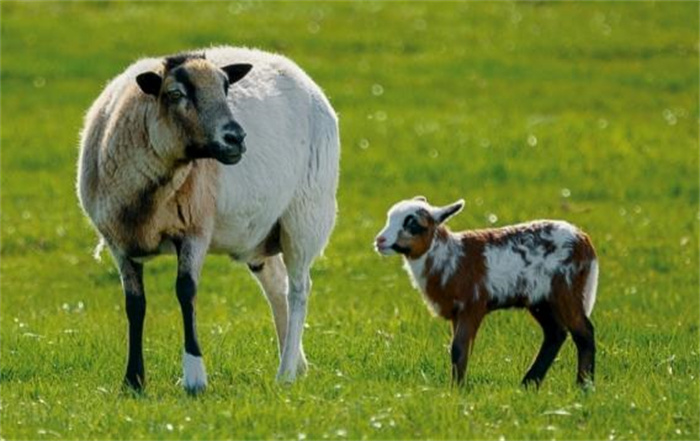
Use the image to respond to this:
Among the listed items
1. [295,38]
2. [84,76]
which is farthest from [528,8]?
[84,76]

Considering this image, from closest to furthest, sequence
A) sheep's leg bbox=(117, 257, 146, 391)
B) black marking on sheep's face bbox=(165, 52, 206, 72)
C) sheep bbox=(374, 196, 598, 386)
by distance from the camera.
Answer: sheep bbox=(374, 196, 598, 386), black marking on sheep's face bbox=(165, 52, 206, 72), sheep's leg bbox=(117, 257, 146, 391)

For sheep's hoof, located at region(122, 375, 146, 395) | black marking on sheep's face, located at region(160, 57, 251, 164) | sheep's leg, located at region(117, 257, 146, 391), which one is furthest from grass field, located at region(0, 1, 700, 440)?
black marking on sheep's face, located at region(160, 57, 251, 164)

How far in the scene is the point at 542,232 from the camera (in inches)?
419

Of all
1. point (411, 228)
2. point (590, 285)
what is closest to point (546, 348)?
point (590, 285)

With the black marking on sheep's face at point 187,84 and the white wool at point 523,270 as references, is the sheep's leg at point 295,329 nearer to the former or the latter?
the white wool at point 523,270

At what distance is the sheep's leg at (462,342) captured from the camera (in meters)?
10.4

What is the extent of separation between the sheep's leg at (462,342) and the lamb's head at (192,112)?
1.74m

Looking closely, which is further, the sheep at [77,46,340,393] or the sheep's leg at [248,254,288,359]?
the sheep's leg at [248,254,288,359]

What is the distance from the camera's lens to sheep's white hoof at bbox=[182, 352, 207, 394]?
10672 millimetres

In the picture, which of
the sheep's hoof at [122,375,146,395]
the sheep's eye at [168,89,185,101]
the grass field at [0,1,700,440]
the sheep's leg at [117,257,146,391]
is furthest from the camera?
the sheep's leg at [117,257,146,391]

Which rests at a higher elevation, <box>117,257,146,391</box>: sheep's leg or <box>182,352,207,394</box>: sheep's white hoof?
<box>117,257,146,391</box>: sheep's leg

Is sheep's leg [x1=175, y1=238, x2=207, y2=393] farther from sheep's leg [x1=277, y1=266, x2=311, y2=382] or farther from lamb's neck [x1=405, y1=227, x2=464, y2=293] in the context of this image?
lamb's neck [x1=405, y1=227, x2=464, y2=293]

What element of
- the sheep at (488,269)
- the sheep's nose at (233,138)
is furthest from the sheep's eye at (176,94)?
the sheep at (488,269)

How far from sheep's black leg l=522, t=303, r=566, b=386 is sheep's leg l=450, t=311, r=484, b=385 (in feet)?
1.57
